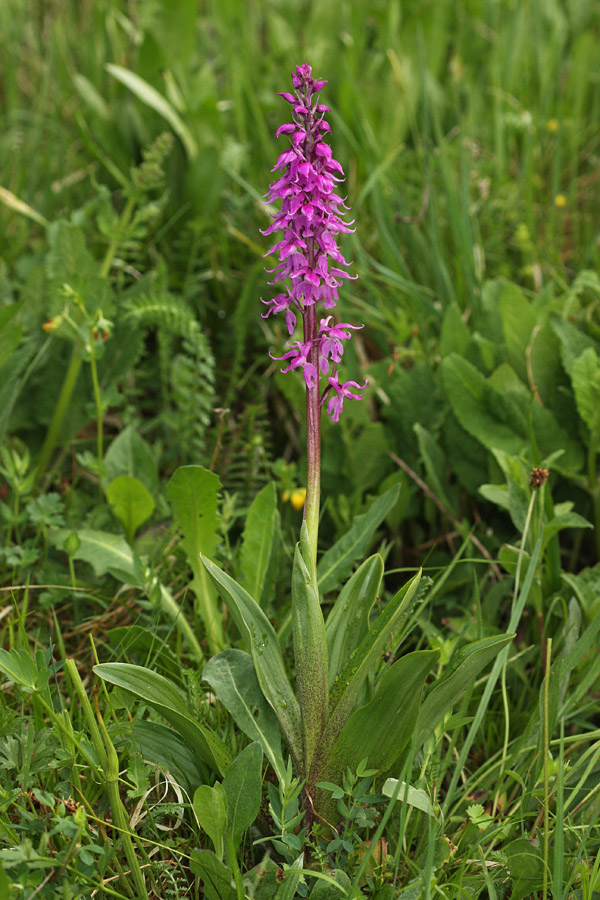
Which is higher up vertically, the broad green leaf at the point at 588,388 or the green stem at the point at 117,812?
the broad green leaf at the point at 588,388

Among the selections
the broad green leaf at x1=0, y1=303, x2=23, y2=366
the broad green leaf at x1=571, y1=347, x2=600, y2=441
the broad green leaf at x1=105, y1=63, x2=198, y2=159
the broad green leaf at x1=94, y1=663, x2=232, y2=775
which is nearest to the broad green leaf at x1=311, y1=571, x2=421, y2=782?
the broad green leaf at x1=94, y1=663, x2=232, y2=775

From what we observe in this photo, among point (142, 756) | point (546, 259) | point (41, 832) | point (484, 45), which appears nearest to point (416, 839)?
point (142, 756)

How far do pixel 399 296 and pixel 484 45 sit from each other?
261 cm

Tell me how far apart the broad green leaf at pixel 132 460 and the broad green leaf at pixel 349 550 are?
724 mm

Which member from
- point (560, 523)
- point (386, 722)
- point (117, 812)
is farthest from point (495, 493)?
point (117, 812)

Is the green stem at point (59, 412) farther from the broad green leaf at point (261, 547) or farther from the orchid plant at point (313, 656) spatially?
the orchid plant at point (313, 656)

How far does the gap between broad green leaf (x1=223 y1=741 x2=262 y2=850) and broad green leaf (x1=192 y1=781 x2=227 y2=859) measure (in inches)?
1.6

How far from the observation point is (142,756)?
166 cm

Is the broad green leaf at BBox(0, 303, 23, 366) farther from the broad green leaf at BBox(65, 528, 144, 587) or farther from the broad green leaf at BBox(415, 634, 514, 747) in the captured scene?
the broad green leaf at BBox(415, 634, 514, 747)

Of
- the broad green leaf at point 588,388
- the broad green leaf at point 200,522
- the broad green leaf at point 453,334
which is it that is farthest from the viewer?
the broad green leaf at point 453,334

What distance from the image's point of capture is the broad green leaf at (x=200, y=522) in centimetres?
200

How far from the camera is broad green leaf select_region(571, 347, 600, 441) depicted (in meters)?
Result: 2.37

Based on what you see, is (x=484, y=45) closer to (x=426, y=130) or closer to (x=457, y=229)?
(x=426, y=130)

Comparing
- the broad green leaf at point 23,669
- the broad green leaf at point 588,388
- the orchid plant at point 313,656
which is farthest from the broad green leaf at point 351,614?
the broad green leaf at point 588,388
